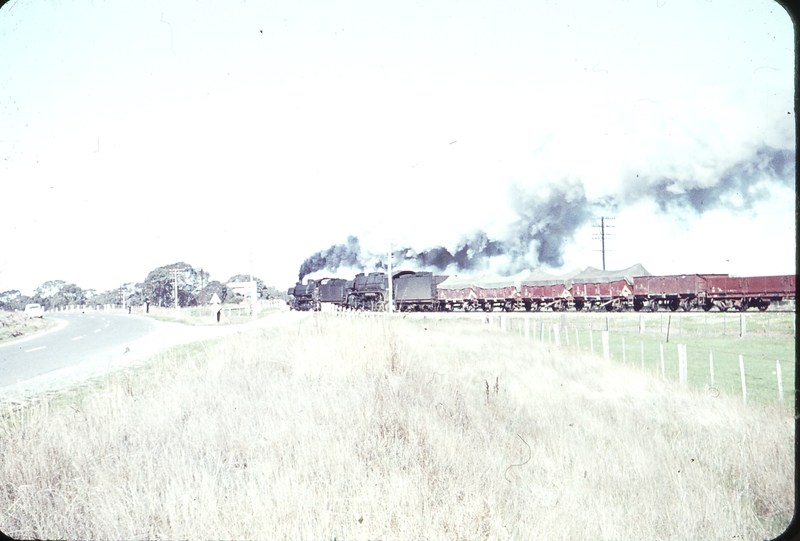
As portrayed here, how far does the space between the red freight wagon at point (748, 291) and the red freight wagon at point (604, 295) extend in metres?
4.29

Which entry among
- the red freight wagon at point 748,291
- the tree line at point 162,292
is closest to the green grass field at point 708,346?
the red freight wagon at point 748,291

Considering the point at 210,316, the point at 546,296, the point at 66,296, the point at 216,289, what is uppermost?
the point at 216,289

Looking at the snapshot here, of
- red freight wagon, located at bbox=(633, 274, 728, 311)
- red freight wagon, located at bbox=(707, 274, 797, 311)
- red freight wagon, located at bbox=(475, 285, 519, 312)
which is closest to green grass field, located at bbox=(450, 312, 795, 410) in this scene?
red freight wagon, located at bbox=(707, 274, 797, 311)

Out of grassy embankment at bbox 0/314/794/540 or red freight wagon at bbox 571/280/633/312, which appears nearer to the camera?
grassy embankment at bbox 0/314/794/540

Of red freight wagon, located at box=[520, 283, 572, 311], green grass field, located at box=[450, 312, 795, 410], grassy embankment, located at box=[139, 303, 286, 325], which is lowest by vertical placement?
green grass field, located at box=[450, 312, 795, 410]

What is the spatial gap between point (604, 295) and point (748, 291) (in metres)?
7.21

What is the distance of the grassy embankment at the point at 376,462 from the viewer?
134 inches

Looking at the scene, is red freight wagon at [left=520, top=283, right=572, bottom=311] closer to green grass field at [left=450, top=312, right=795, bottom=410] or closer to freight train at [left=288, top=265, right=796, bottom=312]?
freight train at [left=288, top=265, right=796, bottom=312]

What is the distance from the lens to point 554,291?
31.2 metres

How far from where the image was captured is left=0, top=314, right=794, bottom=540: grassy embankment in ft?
11.2

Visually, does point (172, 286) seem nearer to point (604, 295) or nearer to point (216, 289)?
point (216, 289)

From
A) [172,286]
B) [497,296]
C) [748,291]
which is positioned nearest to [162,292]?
[172,286]

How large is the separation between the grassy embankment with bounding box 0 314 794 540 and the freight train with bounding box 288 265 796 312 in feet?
55.1

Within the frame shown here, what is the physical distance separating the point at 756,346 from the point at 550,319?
1013 centimetres
